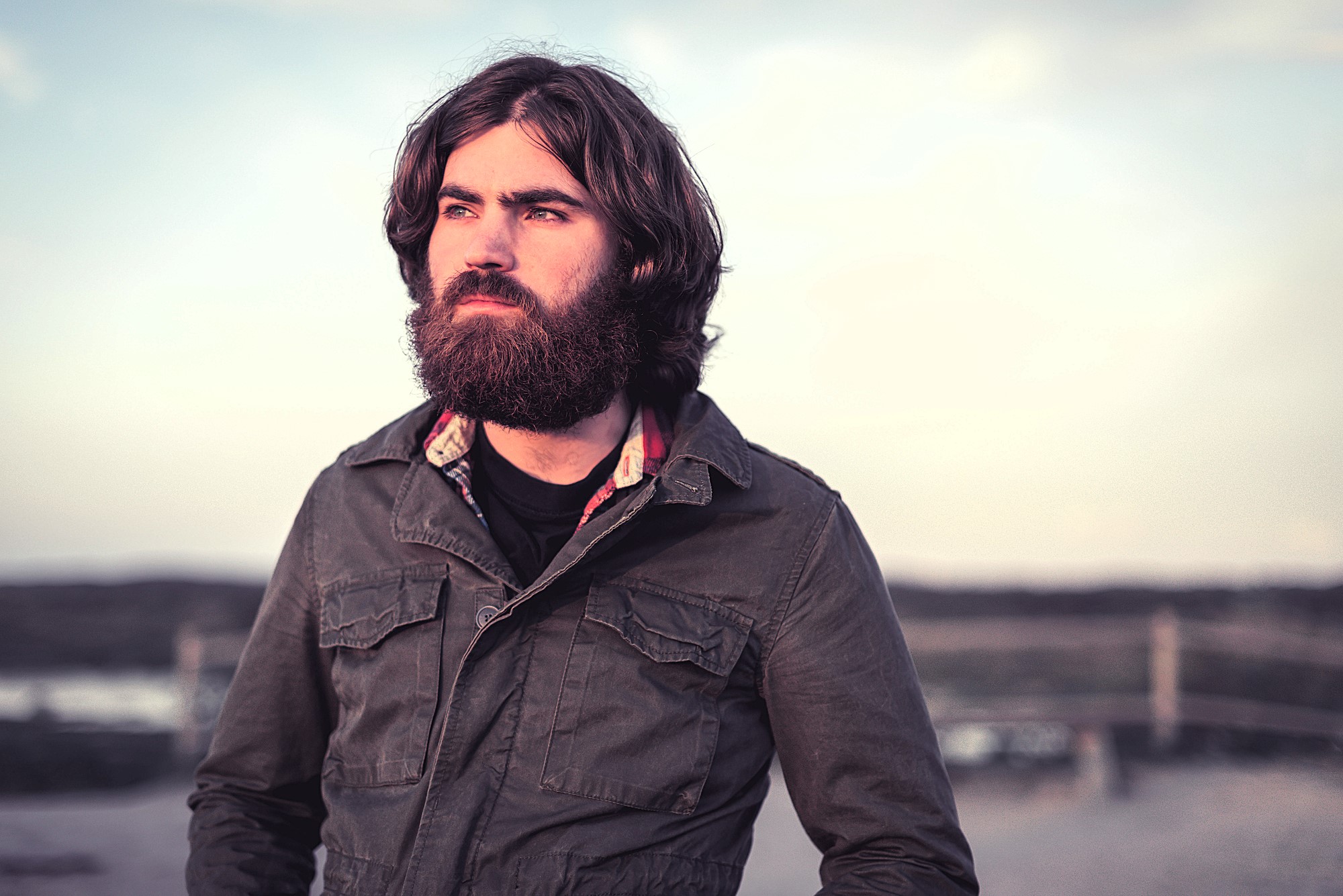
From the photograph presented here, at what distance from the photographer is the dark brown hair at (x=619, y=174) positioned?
236 cm

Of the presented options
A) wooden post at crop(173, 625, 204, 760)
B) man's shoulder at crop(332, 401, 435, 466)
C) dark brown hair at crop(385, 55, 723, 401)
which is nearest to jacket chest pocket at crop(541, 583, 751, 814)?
man's shoulder at crop(332, 401, 435, 466)

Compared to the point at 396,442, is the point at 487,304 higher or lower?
higher

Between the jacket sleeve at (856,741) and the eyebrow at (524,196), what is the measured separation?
2.97ft

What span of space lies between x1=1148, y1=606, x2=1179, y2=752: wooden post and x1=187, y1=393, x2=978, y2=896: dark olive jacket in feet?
21.5

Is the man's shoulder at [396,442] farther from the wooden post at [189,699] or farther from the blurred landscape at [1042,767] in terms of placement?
the wooden post at [189,699]

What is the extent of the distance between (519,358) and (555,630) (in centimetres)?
55

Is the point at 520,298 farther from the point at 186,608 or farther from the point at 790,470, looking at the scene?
the point at 186,608

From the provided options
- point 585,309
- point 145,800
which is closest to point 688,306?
point 585,309

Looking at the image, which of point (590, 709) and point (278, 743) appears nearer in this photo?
point (590, 709)

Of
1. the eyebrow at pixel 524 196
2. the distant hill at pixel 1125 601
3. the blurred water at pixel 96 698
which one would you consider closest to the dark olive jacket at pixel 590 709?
the eyebrow at pixel 524 196

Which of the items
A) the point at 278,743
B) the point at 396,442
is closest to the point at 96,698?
the point at 278,743

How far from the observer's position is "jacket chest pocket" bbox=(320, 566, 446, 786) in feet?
6.36

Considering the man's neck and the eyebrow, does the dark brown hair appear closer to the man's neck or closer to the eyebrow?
the eyebrow

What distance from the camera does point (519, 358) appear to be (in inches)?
84.0
